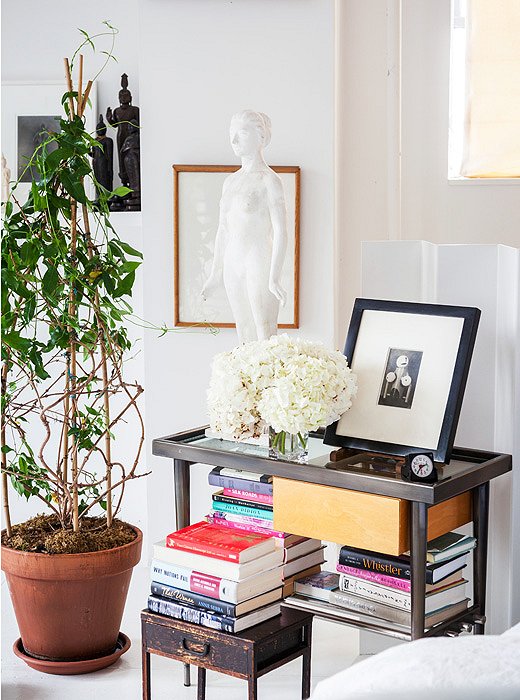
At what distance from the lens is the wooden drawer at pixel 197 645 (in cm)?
219

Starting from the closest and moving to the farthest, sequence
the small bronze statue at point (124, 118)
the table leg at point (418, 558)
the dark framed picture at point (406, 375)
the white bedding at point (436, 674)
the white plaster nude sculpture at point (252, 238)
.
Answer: the white bedding at point (436, 674), the table leg at point (418, 558), the dark framed picture at point (406, 375), the white plaster nude sculpture at point (252, 238), the small bronze statue at point (124, 118)

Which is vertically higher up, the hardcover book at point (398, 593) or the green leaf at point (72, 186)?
the green leaf at point (72, 186)

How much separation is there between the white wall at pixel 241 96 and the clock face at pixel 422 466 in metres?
1.56

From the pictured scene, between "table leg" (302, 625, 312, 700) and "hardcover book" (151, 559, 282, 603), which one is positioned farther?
"table leg" (302, 625, 312, 700)

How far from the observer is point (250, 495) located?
7.87 feet

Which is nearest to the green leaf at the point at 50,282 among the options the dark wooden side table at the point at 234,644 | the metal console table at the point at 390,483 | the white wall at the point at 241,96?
the metal console table at the point at 390,483

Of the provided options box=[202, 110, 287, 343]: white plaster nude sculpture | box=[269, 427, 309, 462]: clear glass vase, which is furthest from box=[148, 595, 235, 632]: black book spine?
box=[202, 110, 287, 343]: white plaster nude sculpture

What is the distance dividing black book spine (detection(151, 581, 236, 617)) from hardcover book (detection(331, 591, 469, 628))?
0.26 metres

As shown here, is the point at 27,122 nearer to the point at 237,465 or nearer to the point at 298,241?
the point at 298,241

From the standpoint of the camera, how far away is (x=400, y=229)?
144 inches

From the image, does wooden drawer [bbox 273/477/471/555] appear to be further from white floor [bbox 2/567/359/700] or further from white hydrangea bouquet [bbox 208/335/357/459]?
white floor [bbox 2/567/359/700]

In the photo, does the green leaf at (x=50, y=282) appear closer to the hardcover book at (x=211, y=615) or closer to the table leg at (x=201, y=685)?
the hardcover book at (x=211, y=615)

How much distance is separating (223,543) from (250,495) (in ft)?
0.53

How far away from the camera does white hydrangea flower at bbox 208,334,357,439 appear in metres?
2.13
